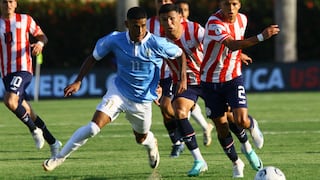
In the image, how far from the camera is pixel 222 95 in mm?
12547

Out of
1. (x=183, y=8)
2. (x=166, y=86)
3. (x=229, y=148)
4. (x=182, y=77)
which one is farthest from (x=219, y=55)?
(x=166, y=86)

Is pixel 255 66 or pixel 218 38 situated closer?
pixel 218 38

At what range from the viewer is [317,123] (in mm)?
19672

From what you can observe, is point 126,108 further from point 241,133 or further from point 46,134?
point 46,134

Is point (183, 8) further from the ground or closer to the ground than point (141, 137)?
further from the ground

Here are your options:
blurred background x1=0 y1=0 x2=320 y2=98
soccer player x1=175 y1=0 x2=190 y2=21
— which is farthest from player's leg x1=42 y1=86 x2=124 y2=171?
blurred background x1=0 y1=0 x2=320 y2=98

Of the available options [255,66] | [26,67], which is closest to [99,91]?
[255,66]

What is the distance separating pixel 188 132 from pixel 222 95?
2.35ft

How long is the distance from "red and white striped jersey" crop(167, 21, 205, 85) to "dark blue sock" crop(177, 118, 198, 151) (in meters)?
0.74

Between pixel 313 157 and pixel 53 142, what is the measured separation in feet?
12.1

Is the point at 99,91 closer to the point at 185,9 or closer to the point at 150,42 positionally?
the point at 185,9

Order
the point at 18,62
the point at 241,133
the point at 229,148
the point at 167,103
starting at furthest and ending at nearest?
the point at 18,62
the point at 167,103
the point at 241,133
the point at 229,148

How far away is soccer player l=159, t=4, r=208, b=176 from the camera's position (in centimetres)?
1255

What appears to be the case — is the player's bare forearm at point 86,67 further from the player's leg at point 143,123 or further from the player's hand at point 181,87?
the player's hand at point 181,87
